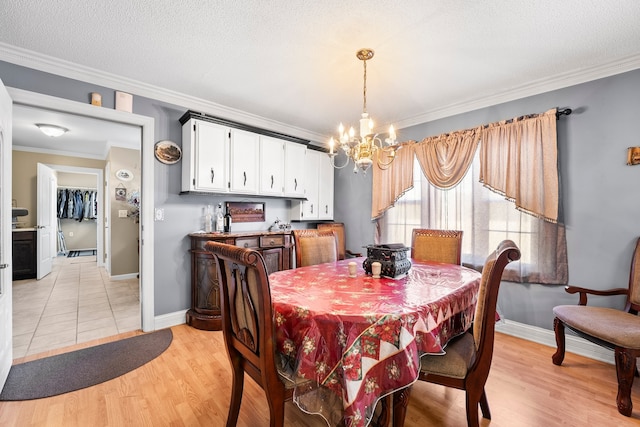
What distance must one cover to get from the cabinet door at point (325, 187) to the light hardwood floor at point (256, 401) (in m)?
2.62

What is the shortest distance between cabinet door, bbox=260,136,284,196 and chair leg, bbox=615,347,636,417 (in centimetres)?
340

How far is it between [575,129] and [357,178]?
2.56 metres

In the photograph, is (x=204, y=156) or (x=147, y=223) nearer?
(x=147, y=223)

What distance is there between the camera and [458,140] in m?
3.17

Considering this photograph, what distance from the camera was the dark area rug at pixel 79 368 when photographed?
1896mm

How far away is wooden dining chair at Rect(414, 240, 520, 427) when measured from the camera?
1286 millimetres

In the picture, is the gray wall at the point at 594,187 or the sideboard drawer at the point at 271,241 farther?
the sideboard drawer at the point at 271,241

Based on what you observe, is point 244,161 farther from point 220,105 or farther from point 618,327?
point 618,327

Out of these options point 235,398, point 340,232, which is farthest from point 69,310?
point 340,232

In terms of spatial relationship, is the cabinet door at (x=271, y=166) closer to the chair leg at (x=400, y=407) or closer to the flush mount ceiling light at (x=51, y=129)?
the chair leg at (x=400, y=407)

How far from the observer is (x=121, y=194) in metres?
5.16

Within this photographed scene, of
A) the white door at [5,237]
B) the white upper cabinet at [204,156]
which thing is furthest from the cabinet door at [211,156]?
the white door at [5,237]

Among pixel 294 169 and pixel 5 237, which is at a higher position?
pixel 294 169

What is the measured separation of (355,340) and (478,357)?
694mm
